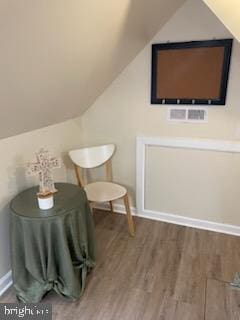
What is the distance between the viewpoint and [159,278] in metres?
1.96

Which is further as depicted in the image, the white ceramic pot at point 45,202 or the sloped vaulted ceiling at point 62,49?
the white ceramic pot at point 45,202

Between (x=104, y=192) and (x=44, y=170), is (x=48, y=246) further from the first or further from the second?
(x=104, y=192)

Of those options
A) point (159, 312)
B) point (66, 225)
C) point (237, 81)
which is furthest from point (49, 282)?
point (237, 81)

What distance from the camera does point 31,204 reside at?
1762mm

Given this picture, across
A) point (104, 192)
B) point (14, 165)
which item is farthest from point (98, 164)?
point (14, 165)

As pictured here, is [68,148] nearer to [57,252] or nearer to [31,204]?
[31,204]

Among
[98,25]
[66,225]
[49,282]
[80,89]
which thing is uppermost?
[98,25]

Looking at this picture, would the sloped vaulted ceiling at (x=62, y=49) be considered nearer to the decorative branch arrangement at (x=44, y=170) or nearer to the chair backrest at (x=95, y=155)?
the decorative branch arrangement at (x=44, y=170)

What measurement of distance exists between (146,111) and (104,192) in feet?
2.93

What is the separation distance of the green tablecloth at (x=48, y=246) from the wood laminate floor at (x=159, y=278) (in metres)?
0.15

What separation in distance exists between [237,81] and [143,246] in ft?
5.48

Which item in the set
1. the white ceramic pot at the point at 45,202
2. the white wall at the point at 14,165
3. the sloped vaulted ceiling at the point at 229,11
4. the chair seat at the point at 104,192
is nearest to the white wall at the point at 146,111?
the chair seat at the point at 104,192

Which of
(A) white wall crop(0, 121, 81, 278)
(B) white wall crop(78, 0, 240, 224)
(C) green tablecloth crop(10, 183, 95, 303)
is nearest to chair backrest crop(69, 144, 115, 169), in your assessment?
(B) white wall crop(78, 0, 240, 224)

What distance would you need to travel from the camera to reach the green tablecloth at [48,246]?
1600 millimetres
